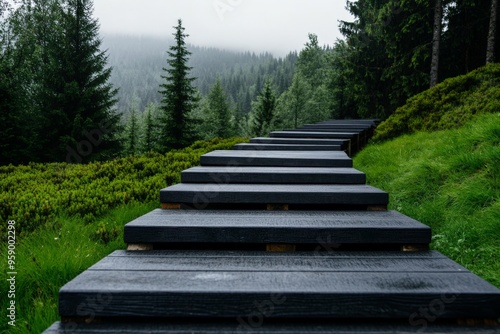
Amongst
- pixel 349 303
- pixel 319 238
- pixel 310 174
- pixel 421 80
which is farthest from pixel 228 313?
pixel 421 80

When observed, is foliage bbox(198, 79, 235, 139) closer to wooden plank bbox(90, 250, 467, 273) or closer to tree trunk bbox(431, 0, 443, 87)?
tree trunk bbox(431, 0, 443, 87)

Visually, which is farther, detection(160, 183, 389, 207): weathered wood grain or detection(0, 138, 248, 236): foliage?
detection(0, 138, 248, 236): foliage

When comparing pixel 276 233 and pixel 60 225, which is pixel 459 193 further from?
pixel 60 225

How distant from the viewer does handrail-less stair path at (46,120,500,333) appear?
1.85m

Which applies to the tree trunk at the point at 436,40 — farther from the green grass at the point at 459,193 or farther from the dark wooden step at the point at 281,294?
the dark wooden step at the point at 281,294

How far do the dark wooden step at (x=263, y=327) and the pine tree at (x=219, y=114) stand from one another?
131 ft

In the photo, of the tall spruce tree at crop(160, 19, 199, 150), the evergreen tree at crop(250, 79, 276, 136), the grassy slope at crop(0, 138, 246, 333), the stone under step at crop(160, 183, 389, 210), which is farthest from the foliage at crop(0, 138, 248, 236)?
the evergreen tree at crop(250, 79, 276, 136)

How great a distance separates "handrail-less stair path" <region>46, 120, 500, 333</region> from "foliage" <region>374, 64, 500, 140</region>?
Result: 616cm

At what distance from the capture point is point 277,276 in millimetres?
2068

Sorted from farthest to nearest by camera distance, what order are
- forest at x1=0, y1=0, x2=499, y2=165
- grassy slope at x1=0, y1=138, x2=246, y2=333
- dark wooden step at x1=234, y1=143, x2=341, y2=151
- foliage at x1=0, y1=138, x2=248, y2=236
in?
forest at x1=0, y1=0, x2=499, y2=165 → dark wooden step at x1=234, y1=143, x2=341, y2=151 → foliage at x1=0, y1=138, x2=248, y2=236 → grassy slope at x1=0, y1=138, x2=246, y2=333

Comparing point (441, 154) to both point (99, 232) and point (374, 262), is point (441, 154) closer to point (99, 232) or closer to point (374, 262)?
point (374, 262)

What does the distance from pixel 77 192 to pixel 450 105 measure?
8.39 metres

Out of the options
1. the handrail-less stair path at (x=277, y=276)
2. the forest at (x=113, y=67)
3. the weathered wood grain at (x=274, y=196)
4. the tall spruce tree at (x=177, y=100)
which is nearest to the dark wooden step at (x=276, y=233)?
the handrail-less stair path at (x=277, y=276)

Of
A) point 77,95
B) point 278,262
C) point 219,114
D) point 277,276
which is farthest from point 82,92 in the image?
point 219,114
